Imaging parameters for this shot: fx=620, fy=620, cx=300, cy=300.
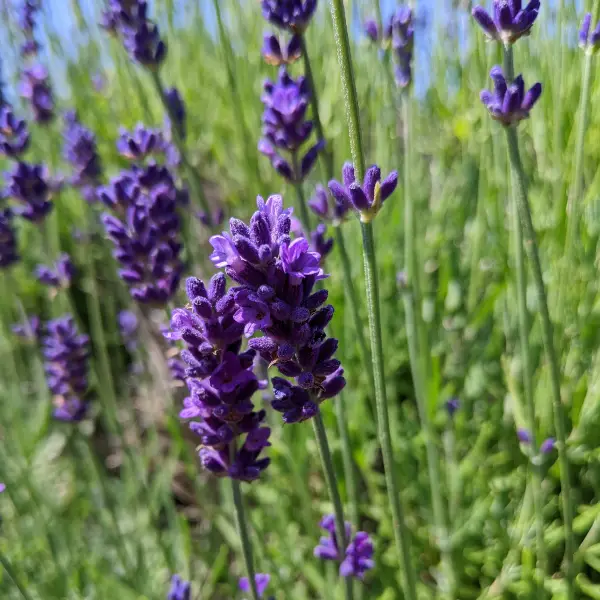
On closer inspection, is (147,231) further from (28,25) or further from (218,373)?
(28,25)

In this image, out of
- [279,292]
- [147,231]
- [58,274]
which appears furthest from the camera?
[58,274]

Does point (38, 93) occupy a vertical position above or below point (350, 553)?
above

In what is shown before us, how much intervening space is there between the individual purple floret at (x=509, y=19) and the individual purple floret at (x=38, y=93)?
7.77ft

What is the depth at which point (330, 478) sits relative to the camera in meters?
1.19

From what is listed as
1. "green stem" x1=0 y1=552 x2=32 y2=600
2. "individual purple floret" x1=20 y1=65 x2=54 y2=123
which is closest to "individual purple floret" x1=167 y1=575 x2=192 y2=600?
"green stem" x1=0 y1=552 x2=32 y2=600

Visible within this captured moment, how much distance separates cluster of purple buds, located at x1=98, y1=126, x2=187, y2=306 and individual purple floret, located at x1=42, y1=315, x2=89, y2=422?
547 millimetres

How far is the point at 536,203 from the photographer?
2.57m

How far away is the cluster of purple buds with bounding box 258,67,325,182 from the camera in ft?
5.31

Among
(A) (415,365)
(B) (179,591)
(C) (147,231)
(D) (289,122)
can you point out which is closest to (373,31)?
(D) (289,122)

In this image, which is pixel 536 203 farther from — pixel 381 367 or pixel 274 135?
pixel 381 367

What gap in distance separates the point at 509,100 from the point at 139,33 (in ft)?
4.50

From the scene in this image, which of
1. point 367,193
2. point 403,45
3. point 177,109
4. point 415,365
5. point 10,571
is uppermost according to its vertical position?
point 177,109

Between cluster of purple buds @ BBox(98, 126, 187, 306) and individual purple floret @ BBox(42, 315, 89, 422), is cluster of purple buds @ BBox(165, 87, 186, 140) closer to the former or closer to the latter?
cluster of purple buds @ BBox(98, 126, 187, 306)

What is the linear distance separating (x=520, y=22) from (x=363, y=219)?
1.90ft
